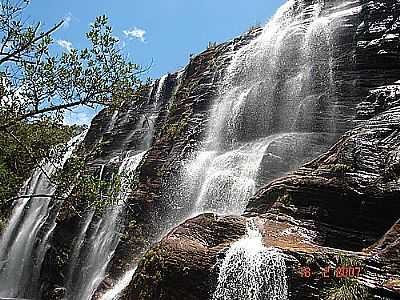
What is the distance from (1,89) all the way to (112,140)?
20.0 metres

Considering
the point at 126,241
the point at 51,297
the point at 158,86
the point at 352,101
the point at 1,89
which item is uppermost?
the point at 158,86

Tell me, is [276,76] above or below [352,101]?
above

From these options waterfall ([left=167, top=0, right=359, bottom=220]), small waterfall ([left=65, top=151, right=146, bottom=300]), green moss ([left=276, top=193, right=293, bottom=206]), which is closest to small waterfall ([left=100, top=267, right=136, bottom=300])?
small waterfall ([left=65, top=151, right=146, bottom=300])

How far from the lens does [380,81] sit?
55.7 ft

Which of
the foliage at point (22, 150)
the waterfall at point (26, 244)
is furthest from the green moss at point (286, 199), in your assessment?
the waterfall at point (26, 244)

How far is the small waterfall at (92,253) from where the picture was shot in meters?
19.7

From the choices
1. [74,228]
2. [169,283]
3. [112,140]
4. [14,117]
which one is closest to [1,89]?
[14,117]

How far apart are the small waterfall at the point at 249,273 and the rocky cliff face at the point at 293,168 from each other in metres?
0.18

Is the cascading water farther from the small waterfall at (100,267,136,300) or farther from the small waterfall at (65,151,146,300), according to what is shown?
the small waterfall at (100,267,136,300)

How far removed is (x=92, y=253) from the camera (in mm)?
21000

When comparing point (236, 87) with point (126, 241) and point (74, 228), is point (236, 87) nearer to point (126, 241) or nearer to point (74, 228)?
point (126, 241)

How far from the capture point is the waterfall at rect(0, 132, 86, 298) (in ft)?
82.6

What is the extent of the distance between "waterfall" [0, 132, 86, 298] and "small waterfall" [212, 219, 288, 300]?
16.0m
